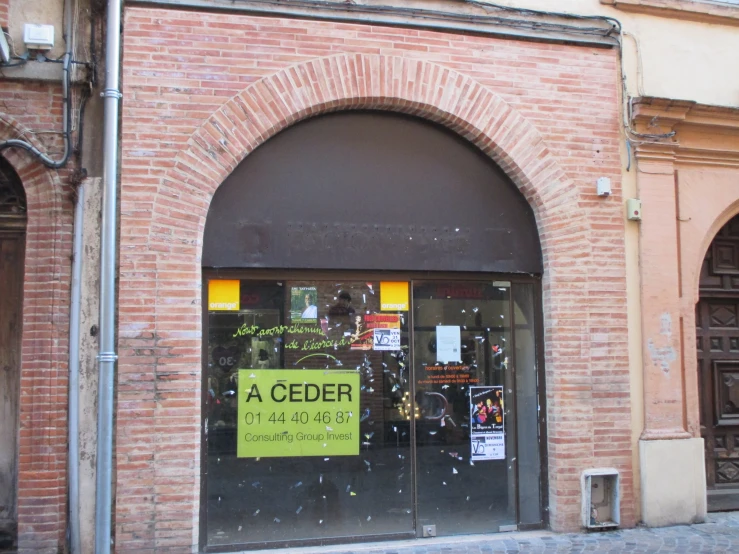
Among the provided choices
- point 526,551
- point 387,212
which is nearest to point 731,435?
point 526,551

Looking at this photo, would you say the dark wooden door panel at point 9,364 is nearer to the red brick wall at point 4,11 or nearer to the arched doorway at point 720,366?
the red brick wall at point 4,11

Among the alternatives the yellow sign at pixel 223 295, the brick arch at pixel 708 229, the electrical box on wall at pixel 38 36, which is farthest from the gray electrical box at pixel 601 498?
the electrical box on wall at pixel 38 36

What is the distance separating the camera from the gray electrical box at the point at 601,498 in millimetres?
6371

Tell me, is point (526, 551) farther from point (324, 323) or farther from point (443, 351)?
point (324, 323)

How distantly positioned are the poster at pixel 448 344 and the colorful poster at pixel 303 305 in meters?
1.18

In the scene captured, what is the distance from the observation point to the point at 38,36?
557 centimetres

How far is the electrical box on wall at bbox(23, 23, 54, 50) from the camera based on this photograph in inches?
219

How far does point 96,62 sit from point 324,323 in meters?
2.92

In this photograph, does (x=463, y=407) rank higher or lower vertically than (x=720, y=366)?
lower

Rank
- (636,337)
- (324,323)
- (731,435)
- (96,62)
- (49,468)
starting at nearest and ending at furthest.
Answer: (49,468) < (96,62) < (324,323) < (636,337) < (731,435)

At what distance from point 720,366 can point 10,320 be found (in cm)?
699

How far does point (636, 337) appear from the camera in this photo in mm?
6680

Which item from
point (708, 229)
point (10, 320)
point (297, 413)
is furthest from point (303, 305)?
point (708, 229)

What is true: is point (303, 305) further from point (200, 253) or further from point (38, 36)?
point (38, 36)
